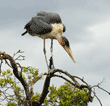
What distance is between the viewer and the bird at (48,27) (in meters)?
6.04

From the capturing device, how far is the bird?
6043 millimetres

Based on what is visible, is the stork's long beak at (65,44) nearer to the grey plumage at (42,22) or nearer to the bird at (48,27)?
the bird at (48,27)

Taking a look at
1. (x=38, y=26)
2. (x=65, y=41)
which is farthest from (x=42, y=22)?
(x=65, y=41)

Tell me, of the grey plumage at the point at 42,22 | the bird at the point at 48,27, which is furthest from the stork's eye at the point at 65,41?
the grey plumage at the point at 42,22

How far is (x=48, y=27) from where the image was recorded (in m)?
5.98

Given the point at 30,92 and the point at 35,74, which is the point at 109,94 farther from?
the point at 35,74

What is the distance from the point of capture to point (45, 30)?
6.00 metres

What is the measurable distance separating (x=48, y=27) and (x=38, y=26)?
13.8 inches

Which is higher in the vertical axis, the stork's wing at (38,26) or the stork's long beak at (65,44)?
the stork's wing at (38,26)

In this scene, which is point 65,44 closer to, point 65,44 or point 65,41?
point 65,44

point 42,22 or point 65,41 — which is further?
point 65,41

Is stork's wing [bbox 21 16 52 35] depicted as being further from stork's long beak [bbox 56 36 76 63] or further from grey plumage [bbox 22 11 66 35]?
stork's long beak [bbox 56 36 76 63]

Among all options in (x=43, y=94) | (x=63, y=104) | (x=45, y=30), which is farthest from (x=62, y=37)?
(x=63, y=104)

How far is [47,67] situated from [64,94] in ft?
4.85
